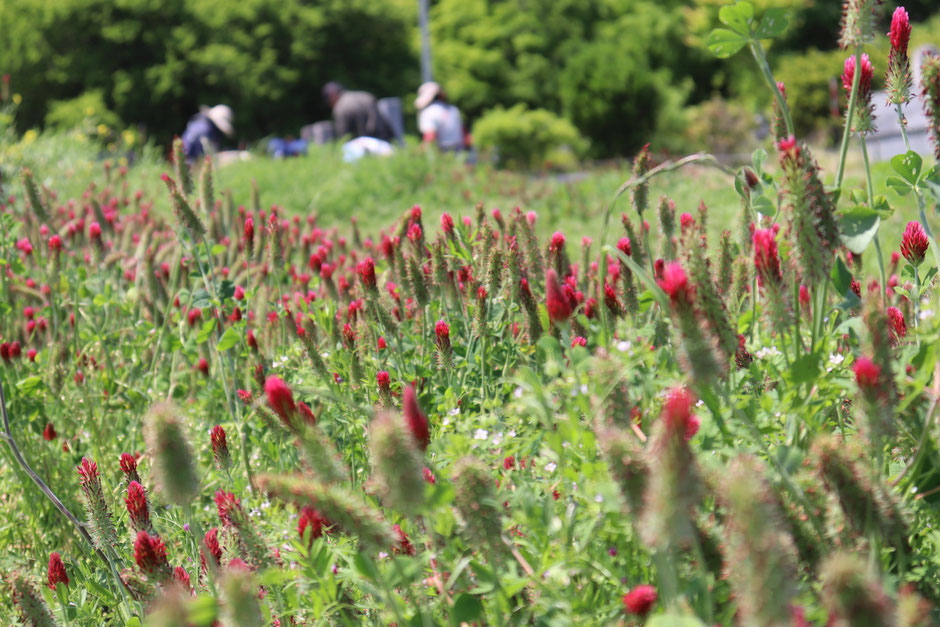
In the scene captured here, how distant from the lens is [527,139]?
18.9 meters

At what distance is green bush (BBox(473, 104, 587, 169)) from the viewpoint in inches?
739

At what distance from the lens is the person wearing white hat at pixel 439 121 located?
13.5 meters

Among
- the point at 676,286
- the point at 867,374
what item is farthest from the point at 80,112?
the point at 867,374

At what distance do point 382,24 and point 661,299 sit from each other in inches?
1015

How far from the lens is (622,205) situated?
8953mm

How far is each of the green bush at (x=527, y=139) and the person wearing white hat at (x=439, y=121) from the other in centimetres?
472

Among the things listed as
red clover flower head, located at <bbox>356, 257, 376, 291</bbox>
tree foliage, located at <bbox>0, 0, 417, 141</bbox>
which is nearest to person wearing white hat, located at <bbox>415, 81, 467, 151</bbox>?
tree foliage, located at <bbox>0, 0, 417, 141</bbox>

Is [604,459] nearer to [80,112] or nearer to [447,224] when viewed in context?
[447,224]

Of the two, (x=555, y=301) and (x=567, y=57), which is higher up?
(x=555, y=301)

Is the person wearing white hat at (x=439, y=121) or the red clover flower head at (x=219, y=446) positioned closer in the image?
the red clover flower head at (x=219, y=446)

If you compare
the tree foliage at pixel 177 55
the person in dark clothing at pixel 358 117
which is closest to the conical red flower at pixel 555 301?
the person in dark clothing at pixel 358 117

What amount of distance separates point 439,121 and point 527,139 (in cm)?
572

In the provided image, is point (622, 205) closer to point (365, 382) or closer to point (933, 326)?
point (365, 382)

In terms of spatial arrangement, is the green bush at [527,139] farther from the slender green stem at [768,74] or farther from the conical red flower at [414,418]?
the conical red flower at [414,418]
